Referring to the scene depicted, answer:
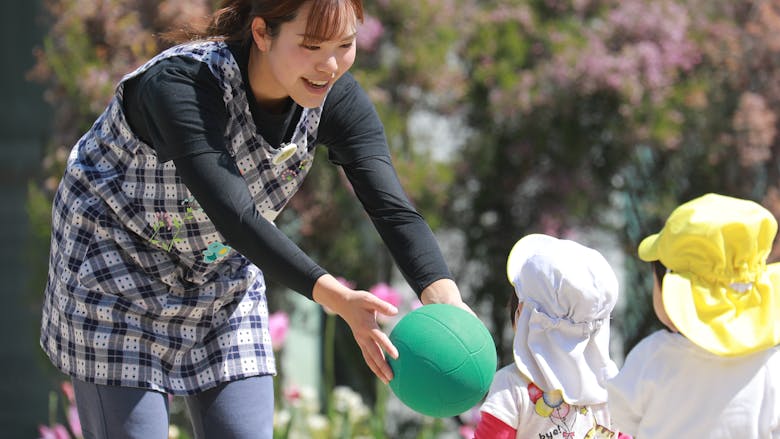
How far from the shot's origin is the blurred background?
16.0 feet

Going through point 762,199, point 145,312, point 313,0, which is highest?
point 313,0

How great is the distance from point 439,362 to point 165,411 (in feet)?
2.09

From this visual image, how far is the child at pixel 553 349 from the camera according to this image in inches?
97.9

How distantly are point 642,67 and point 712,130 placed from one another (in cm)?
52

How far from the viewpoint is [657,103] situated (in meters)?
5.00

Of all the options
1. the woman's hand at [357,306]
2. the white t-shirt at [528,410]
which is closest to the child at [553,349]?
the white t-shirt at [528,410]

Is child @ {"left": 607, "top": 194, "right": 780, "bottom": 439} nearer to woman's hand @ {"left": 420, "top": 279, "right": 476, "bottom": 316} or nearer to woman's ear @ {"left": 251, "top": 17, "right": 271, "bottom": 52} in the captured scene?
woman's hand @ {"left": 420, "top": 279, "right": 476, "bottom": 316}

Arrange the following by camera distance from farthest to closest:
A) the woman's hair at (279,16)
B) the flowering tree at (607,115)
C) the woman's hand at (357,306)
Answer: the flowering tree at (607,115), the woman's hair at (279,16), the woman's hand at (357,306)

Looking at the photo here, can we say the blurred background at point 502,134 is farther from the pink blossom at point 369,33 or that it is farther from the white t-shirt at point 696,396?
the white t-shirt at point 696,396

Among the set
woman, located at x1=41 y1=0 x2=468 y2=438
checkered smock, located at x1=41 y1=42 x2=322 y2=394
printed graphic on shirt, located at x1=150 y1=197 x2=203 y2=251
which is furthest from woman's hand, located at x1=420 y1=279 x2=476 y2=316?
printed graphic on shirt, located at x1=150 y1=197 x2=203 y2=251

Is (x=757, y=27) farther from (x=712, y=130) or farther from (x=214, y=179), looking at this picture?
(x=214, y=179)

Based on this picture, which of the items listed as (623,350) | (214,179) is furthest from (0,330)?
(214,179)

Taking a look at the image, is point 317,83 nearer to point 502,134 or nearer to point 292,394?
point 292,394

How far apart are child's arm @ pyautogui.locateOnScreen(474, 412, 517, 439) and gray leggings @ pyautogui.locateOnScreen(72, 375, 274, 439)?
48 centimetres
